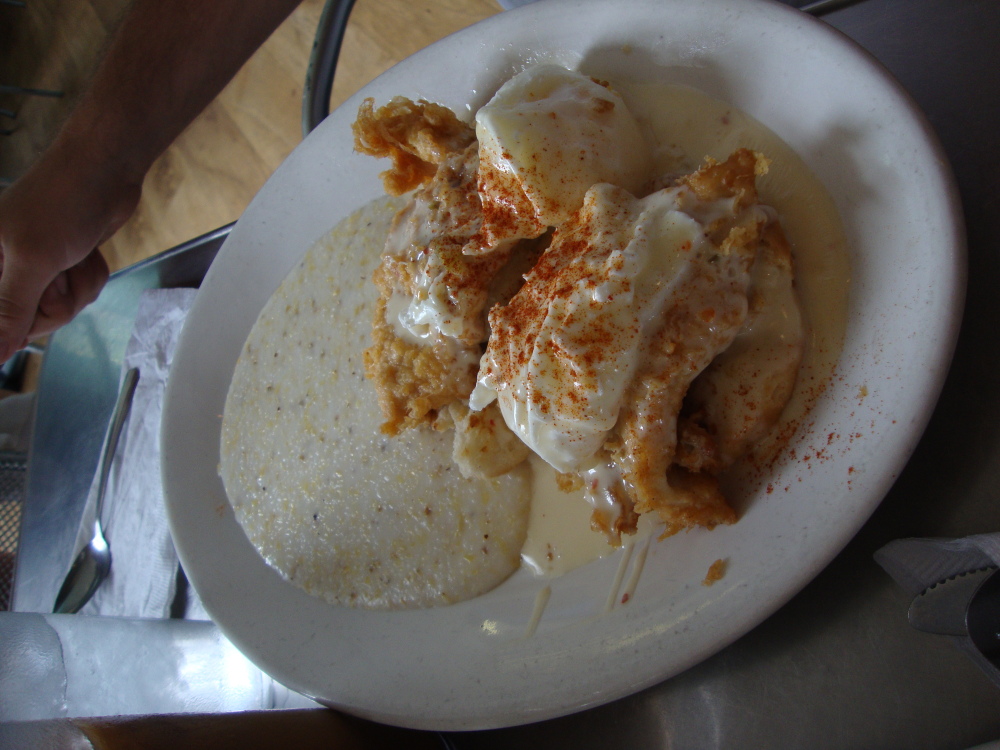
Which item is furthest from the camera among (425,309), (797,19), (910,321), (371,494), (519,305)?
(371,494)

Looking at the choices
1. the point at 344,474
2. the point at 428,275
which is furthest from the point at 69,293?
the point at 428,275

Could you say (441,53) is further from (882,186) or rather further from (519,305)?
(882,186)

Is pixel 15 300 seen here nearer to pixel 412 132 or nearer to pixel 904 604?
pixel 412 132

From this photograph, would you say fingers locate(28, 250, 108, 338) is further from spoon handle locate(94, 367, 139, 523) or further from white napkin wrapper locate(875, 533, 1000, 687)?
white napkin wrapper locate(875, 533, 1000, 687)

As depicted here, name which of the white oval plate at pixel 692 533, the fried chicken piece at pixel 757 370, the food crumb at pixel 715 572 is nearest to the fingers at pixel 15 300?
the white oval plate at pixel 692 533

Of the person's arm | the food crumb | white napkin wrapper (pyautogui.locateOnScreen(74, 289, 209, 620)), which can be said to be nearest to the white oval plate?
the food crumb

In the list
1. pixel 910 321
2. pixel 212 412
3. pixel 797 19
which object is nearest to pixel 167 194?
pixel 212 412
